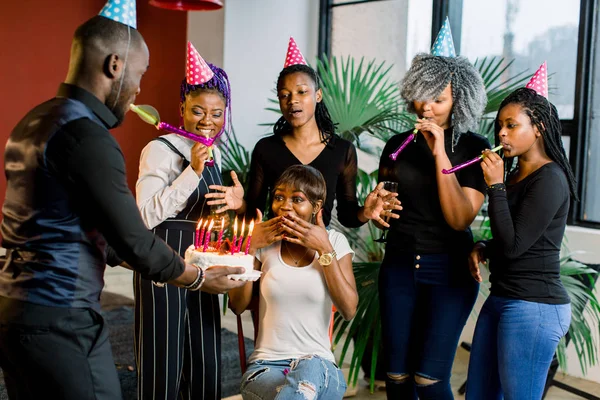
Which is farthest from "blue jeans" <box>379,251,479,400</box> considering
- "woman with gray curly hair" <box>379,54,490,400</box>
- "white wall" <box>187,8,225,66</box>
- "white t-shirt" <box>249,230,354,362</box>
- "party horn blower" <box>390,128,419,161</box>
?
"white wall" <box>187,8,225,66</box>

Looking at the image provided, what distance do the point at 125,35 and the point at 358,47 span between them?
4.02m

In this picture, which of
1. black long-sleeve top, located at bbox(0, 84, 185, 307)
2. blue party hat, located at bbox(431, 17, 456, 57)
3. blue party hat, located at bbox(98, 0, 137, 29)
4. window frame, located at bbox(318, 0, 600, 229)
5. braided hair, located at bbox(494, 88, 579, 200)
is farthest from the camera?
window frame, located at bbox(318, 0, 600, 229)

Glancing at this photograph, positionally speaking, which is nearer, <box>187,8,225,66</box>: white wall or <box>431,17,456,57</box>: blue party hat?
<box>431,17,456,57</box>: blue party hat

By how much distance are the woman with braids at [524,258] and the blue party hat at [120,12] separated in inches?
48.5

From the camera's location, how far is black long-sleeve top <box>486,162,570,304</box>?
2.25 meters

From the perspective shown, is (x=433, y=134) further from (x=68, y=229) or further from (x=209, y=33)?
(x=209, y=33)

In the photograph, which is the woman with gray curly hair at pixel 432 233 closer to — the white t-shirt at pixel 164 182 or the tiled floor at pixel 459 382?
the white t-shirt at pixel 164 182

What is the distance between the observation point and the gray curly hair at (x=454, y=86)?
2.56 m

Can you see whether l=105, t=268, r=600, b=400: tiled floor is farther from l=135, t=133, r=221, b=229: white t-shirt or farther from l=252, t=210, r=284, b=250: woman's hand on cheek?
l=135, t=133, r=221, b=229: white t-shirt

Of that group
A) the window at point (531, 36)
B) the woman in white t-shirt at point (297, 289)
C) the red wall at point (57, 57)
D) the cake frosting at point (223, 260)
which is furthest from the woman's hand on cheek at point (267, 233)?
the red wall at point (57, 57)

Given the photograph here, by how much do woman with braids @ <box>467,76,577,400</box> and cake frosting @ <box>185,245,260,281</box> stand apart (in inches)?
32.1

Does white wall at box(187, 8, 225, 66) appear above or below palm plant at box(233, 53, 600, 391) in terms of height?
above

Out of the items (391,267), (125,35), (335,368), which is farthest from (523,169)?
(125,35)

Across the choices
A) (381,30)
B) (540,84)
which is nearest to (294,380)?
(540,84)
